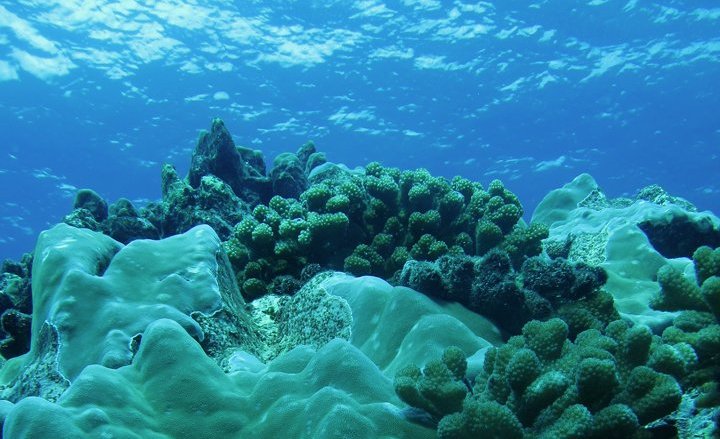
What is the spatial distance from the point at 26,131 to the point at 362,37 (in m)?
22.5

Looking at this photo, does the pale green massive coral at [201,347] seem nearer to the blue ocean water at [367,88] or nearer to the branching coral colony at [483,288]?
the branching coral colony at [483,288]

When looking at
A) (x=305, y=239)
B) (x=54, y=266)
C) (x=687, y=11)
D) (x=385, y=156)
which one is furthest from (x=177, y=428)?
(x=385, y=156)

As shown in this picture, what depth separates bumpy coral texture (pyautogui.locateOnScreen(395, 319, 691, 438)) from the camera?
7.57 ft

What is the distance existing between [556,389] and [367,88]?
27514 mm

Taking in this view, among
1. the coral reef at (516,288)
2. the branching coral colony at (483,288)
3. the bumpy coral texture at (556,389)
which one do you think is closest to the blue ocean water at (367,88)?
the branching coral colony at (483,288)

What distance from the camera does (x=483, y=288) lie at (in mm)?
4324

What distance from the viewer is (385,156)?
3678 centimetres

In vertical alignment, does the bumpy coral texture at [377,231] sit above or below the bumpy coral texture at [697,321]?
above

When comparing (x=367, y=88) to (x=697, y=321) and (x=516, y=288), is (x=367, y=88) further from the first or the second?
(x=697, y=321)

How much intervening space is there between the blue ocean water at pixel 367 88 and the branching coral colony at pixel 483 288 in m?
17.2

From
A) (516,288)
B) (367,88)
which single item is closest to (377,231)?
(516,288)

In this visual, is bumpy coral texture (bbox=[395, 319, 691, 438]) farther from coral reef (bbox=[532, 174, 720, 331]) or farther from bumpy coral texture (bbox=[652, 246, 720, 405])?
coral reef (bbox=[532, 174, 720, 331])

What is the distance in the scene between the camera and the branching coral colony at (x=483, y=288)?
240cm

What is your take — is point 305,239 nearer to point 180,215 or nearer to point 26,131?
point 180,215
